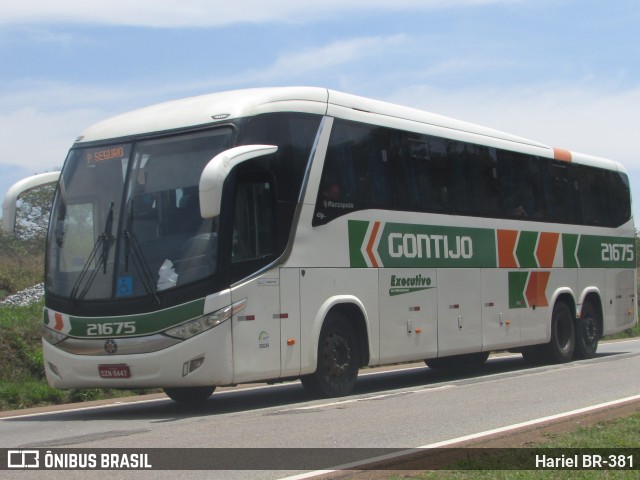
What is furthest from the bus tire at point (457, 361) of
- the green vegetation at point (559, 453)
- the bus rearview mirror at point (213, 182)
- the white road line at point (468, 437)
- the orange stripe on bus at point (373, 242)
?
the green vegetation at point (559, 453)

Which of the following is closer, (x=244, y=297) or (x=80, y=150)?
(x=244, y=297)

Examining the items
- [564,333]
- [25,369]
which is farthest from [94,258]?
[564,333]

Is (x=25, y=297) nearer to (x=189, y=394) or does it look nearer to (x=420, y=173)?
(x=189, y=394)

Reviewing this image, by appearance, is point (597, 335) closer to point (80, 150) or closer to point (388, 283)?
point (388, 283)

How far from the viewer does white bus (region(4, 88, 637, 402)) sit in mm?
12375

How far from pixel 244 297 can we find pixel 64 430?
8.54 feet

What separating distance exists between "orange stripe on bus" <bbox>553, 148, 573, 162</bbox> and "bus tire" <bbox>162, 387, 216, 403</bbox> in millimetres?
9391


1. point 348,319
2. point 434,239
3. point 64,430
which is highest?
point 434,239

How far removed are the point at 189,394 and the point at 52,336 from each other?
86.9 inches

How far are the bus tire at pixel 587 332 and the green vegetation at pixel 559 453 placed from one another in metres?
10.4

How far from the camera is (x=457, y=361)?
1989cm

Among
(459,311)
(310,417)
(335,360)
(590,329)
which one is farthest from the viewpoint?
(590,329)

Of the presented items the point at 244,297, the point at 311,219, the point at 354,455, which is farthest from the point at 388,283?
the point at 354,455

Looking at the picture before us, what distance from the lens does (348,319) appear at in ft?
48.1
